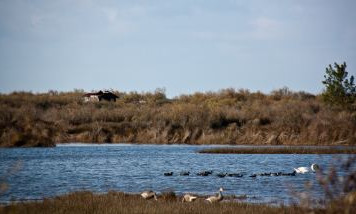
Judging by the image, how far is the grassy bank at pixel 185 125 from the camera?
6250cm

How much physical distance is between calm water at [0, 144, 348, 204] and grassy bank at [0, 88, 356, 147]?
10.5 metres

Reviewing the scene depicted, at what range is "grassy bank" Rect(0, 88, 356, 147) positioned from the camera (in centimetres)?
6250

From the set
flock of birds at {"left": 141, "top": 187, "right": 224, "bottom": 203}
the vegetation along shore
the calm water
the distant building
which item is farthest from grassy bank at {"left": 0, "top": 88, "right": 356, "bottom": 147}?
flock of birds at {"left": 141, "top": 187, "right": 224, "bottom": 203}

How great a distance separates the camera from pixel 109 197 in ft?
69.0

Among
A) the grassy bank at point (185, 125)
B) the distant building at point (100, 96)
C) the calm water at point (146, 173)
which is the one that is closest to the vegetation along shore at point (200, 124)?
the grassy bank at point (185, 125)

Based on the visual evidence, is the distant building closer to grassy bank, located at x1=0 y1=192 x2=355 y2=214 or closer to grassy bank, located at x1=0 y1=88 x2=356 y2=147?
grassy bank, located at x1=0 y1=88 x2=356 y2=147

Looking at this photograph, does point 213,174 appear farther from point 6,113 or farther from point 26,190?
point 6,113

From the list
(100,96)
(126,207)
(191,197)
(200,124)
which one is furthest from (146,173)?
(100,96)

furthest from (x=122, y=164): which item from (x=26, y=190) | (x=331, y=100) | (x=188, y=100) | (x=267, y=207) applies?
(x=188, y=100)

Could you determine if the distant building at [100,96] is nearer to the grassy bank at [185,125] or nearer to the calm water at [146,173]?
the grassy bank at [185,125]

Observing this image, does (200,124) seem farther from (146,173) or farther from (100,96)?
(100,96)

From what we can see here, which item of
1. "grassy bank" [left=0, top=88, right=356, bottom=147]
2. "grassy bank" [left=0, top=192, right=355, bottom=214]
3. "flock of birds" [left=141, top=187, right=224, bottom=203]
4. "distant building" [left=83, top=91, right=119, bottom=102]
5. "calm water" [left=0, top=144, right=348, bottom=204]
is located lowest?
"grassy bank" [left=0, top=192, right=355, bottom=214]

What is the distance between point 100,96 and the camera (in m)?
104

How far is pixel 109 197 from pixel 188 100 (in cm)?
8598
